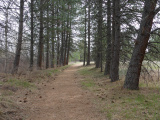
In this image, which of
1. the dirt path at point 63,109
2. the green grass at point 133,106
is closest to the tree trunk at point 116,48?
the green grass at point 133,106

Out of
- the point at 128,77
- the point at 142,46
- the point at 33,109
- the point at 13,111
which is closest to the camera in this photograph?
the point at 13,111

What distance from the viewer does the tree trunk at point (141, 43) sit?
607 cm

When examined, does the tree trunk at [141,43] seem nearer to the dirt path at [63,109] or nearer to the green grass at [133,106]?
the green grass at [133,106]

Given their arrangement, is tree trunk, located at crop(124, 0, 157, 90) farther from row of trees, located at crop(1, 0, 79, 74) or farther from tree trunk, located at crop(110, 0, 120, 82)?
row of trees, located at crop(1, 0, 79, 74)

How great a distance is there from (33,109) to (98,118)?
2.39m

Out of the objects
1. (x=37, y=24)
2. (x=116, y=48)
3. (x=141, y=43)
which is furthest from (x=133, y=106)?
(x=37, y=24)

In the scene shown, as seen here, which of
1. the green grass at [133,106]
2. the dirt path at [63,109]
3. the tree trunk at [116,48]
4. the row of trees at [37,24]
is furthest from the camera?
the row of trees at [37,24]

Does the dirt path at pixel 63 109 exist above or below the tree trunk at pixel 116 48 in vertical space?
below

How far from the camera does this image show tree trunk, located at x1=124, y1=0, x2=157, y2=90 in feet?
19.9

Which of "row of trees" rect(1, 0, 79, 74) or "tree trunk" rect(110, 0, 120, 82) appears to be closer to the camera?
"tree trunk" rect(110, 0, 120, 82)

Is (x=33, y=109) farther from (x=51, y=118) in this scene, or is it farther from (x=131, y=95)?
(x=131, y=95)

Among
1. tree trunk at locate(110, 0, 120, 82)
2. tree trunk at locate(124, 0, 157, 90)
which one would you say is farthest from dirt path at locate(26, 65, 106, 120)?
tree trunk at locate(110, 0, 120, 82)

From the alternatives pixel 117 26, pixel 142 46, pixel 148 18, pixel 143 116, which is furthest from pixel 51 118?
pixel 117 26

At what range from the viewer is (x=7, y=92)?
243 inches
